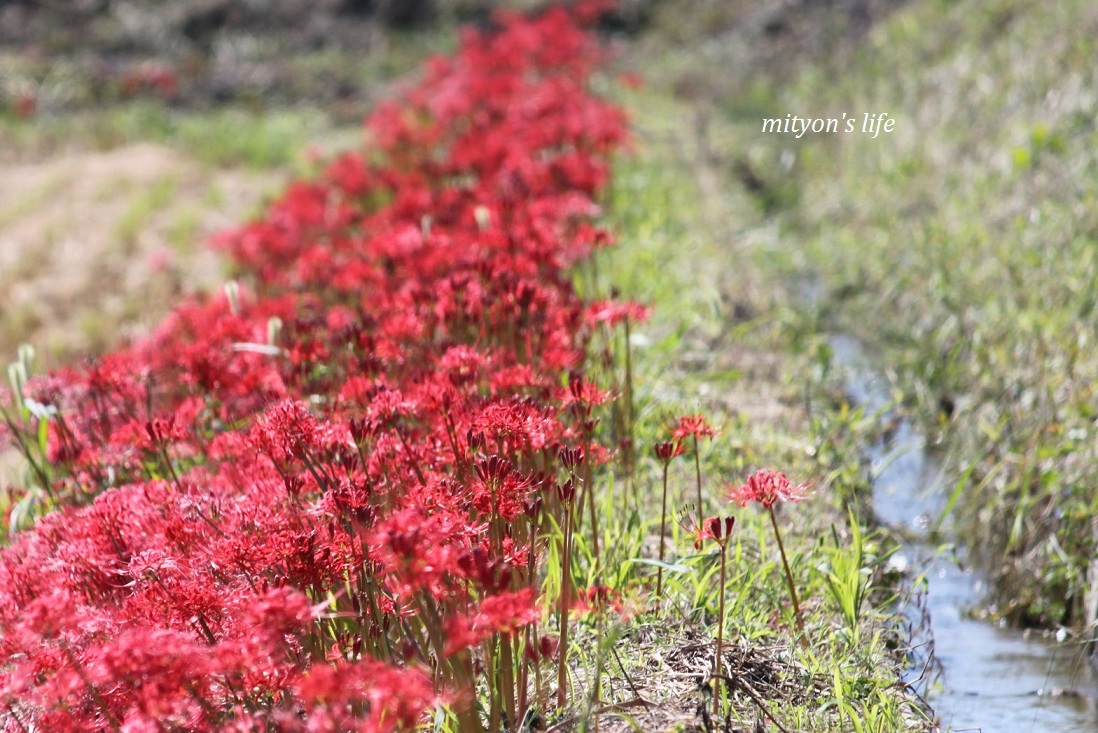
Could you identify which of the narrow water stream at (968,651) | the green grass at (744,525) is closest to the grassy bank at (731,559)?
the green grass at (744,525)

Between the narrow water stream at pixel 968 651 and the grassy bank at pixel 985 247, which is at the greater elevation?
the grassy bank at pixel 985 247

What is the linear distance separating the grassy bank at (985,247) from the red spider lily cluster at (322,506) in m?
1.69

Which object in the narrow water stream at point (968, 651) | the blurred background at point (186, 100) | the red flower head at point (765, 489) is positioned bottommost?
the narrow water stream at point (968, 651)

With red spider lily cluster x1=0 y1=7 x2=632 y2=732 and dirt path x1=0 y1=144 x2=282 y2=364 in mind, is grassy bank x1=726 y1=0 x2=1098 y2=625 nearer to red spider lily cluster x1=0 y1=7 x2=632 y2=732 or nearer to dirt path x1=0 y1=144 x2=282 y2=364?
red spider lily cluster x1=0 y1=7 x2=632 y2=732

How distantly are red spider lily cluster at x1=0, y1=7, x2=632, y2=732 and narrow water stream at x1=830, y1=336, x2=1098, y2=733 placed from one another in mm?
1332

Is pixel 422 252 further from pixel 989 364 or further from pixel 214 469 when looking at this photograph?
pixel 989 364

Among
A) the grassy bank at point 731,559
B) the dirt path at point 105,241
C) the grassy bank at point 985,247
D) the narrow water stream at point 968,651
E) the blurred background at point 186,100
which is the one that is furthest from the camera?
the blurred background at point 186,100

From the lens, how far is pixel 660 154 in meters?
8.93

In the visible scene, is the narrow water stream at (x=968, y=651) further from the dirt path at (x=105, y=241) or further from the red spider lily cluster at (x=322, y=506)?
the dirt path at (x=105, y=241)

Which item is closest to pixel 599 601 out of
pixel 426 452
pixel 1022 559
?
pixel 426 452

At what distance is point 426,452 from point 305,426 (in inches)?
14.7

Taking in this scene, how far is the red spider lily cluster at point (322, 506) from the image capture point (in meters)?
2.16

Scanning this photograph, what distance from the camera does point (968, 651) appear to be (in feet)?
12.0

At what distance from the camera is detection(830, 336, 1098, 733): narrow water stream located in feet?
10.7
